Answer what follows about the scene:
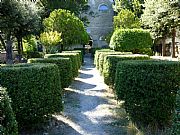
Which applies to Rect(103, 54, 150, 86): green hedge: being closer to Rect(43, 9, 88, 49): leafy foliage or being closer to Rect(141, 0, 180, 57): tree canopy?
Rect(141, 0, 180, 57): tree canopy

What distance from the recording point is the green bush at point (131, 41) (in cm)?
2258

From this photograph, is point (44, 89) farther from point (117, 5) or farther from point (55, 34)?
point (117, 5)

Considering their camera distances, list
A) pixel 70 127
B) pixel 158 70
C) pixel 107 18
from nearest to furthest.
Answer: pixel 158 70
pixel 70 127
pixel 107 18

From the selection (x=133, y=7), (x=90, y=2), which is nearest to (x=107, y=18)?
(x=90, y=2)

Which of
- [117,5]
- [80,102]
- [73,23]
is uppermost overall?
[117,5]

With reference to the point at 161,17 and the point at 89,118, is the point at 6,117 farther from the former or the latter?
the point at 161,17

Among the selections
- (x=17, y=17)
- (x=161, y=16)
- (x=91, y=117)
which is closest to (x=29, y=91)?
(x=91, y=117)

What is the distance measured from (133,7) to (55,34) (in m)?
23.1

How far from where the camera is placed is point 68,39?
31703 mm

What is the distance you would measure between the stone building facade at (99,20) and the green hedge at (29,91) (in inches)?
1953

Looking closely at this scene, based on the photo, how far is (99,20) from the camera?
57781mm

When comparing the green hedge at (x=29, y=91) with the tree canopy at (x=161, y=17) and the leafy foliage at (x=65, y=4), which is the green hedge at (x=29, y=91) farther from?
the leafy foliage at (x=65, y=4)

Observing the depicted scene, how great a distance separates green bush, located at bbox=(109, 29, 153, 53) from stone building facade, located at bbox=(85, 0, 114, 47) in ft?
109

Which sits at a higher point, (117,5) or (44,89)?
(117,5)
